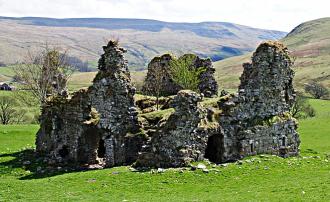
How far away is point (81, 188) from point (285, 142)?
18.6 metres

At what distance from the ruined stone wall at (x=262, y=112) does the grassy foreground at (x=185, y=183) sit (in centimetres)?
209

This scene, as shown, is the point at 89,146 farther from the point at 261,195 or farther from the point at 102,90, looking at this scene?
the point at 261,195

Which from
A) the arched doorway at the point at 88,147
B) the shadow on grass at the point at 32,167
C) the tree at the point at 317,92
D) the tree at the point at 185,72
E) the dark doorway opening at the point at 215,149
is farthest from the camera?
the tree at the point at 317,92

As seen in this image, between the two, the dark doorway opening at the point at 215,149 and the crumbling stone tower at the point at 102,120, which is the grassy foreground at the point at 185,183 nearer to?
the dark doorway opening at the point at 215,149

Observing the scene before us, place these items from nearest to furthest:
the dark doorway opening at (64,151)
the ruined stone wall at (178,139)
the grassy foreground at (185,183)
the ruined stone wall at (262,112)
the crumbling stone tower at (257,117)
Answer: the grassy foreground at (185,183)
the ruined stone wall at (178,139)
the crumbling stone tower at (257,117)
the ruined stone wall at (262,112)
the dark doorway opening at (64,151)

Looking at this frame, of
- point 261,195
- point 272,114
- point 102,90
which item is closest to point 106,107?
point 102,90

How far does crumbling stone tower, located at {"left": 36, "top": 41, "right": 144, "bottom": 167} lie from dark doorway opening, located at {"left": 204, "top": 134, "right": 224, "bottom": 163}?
20.2 feet

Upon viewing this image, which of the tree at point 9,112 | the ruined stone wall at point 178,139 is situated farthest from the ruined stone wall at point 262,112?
the tree at point 9,112

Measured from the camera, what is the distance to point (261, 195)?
2561cm

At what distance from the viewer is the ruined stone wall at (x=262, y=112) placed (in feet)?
123

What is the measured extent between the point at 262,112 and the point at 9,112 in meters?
75.0

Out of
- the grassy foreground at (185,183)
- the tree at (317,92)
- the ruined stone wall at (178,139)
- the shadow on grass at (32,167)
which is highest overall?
the ruined stone wall at (178,139)

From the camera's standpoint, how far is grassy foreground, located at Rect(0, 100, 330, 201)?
Result: 2641cm

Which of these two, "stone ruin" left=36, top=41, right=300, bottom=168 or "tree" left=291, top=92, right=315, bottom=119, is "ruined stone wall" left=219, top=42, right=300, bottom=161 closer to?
"stone ruin" left=36, top=41, right=300, bottom=168
